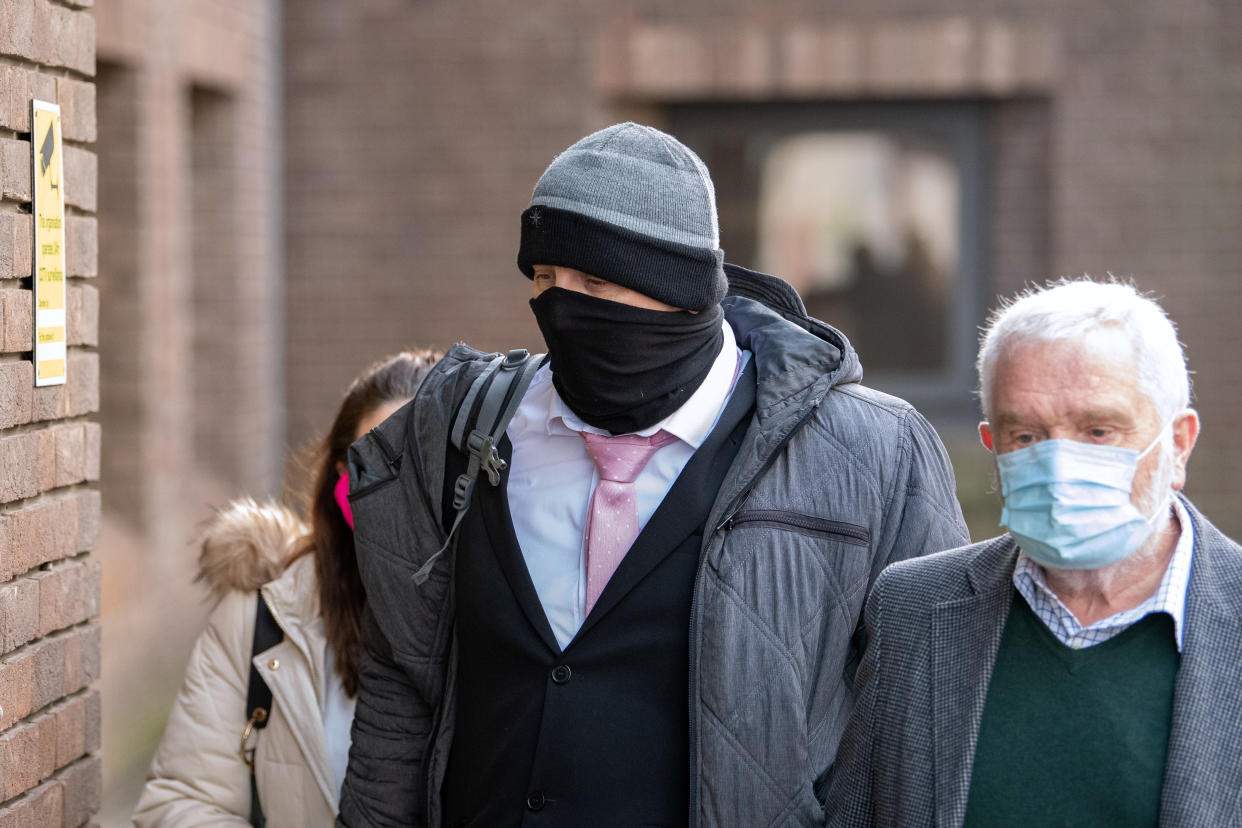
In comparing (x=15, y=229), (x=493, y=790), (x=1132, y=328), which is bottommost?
(x=493, y=790)

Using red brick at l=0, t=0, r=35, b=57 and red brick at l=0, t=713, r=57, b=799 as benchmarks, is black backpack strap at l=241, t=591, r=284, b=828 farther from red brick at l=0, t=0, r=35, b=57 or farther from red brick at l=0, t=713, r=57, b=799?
red brick at l=0, t=0, r=35, b=57

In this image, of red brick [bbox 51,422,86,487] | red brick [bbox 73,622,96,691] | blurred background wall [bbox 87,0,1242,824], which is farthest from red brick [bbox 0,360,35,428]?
blurred background wall [bbox 87,0,1242,824]

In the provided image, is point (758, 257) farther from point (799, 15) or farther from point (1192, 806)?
point (1192, 806)

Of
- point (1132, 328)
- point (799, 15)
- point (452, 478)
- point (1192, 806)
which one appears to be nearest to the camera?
point (1192, 806)

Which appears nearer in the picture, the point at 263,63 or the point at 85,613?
the point at 85,613

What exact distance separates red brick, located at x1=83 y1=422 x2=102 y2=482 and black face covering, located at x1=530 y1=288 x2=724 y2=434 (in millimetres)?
889

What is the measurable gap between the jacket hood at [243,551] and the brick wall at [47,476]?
0.76ft

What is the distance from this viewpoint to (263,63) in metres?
7.04

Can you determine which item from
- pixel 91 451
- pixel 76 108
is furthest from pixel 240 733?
pixel 76 108

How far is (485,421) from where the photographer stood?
8.33 feet

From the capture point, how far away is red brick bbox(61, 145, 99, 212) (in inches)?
103

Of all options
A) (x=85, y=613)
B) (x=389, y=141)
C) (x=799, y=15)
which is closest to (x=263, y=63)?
(x=389, y=141)

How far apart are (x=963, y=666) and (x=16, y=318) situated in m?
1.56

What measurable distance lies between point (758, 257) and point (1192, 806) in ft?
18.8
